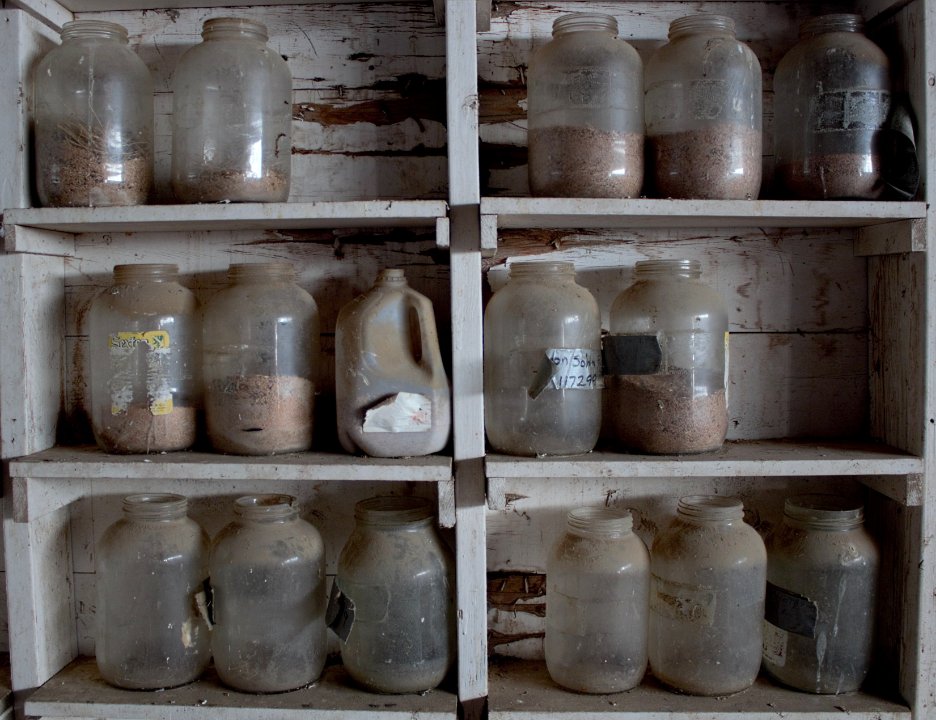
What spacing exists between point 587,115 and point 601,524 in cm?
63

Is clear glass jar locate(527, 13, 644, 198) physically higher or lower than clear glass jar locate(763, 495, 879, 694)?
higher

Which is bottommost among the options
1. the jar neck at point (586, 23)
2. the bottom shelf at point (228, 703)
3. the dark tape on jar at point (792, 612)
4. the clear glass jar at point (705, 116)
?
the bottom shelf at point (228, 703)

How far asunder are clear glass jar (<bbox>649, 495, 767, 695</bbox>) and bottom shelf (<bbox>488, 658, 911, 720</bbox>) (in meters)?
0.03

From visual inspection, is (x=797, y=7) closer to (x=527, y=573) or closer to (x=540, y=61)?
(x=540, y=61)

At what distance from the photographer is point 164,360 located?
4.13ft

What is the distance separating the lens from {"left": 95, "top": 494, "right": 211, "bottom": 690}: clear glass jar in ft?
4.14

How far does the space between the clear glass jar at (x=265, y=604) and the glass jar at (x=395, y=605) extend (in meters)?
0.06

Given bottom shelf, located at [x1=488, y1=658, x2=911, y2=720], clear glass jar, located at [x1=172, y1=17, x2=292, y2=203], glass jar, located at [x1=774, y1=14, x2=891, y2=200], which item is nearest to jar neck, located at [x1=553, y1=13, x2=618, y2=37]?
glass jar, located at [x1=774, y1=14, x2=891, y2=200]

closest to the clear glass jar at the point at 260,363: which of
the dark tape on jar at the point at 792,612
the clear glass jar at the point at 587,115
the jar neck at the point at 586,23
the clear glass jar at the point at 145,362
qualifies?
the clear glass jar at the point at 145,362

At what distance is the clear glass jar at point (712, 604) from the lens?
1.23 metres

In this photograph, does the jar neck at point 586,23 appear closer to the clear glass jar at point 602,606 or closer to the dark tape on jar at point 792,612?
the clear glass jar at point 602,606

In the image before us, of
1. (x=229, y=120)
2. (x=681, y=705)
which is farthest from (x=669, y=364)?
(x=229, y=120)

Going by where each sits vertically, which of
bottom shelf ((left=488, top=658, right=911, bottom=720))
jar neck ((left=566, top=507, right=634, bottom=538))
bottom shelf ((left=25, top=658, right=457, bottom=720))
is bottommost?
bottom shelf ((left=488, top=658, right=911, bottom=720))

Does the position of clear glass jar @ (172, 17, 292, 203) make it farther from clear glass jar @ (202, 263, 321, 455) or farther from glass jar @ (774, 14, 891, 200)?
glass jar @ (774, 14, 891, 200)
